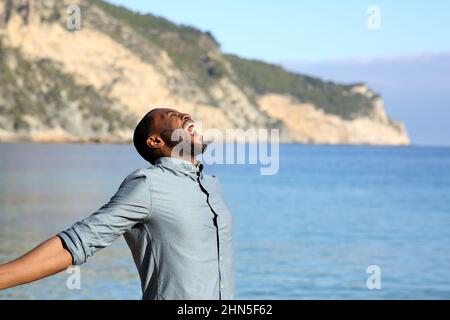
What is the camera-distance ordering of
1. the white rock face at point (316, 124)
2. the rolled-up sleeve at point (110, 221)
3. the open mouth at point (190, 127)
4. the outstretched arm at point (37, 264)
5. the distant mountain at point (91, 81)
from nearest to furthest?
1. the outstretched arm at point (37, 264)
2. the rolled-up sleeve at point (110, 221)
3. the open mouth at point (190, 127)
4. the distant mountain at point (91, 81)
5. the white rock face at point (316, 124)

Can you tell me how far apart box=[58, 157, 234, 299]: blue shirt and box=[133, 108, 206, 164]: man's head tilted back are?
7cm

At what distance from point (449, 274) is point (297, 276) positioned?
416 centimetres

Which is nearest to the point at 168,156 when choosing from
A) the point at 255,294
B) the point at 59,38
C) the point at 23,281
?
the point at 23,281

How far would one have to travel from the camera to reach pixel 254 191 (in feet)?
186

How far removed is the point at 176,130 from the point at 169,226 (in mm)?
237

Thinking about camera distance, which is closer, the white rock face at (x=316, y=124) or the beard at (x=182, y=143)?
the beard at (x=182, y=143)

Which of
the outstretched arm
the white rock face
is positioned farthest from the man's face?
the white rock face

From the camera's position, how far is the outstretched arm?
1.95 m

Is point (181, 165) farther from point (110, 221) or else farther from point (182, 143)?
point (110, 221)

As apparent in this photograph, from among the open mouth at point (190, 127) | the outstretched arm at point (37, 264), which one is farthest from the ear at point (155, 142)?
the outstretched arm at point (37, 264)

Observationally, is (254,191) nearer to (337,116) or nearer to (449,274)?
(449,274)

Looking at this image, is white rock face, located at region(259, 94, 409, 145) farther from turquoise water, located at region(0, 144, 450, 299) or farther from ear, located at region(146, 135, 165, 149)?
ear, located at region(146, 135, 165, 149)

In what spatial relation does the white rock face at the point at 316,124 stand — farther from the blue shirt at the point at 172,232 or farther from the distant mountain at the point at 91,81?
the blue shirt at the point at 172,232

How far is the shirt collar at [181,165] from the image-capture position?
2305 millimetres
